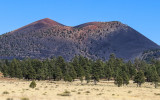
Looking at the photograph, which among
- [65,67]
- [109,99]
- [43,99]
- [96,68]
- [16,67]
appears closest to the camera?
[43,99]

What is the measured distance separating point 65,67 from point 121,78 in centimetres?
5204

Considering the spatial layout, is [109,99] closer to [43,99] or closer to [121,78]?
[43,99]

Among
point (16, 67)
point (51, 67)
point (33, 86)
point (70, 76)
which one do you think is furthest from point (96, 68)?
point (33, 86)

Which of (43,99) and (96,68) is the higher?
(96,68)

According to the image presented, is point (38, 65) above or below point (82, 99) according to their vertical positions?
above

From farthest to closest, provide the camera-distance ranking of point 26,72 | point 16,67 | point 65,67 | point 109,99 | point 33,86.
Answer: point 65,67
point 16,67
point 26,72
point 33,86
point 109,99

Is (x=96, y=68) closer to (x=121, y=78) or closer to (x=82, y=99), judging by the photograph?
(x=121, y=78)

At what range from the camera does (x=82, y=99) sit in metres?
40.9

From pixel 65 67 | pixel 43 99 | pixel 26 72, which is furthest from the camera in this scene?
pixel 65 67

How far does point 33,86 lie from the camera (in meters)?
65.3

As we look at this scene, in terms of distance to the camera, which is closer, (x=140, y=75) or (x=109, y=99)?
(x=109, y=99)

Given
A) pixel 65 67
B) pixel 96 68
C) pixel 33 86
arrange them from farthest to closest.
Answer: pixel 65 67, pixel 96 68, pixel 33 86

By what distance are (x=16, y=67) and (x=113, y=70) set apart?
51.2 meters

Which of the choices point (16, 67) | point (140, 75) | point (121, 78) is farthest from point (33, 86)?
point (16, 67)
